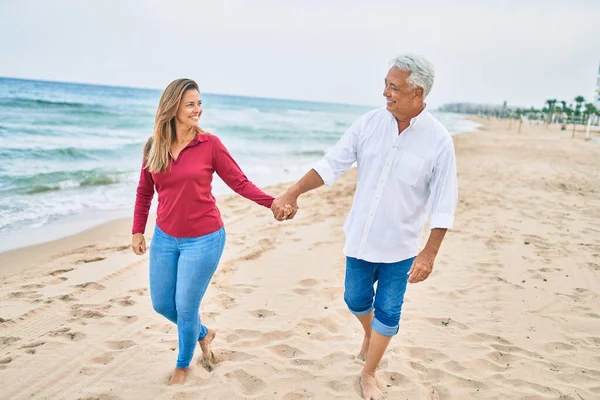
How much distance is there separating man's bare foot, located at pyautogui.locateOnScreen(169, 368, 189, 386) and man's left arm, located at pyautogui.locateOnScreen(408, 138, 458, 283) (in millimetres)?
1645

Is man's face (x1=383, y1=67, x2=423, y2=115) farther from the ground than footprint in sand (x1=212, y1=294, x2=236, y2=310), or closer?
farther from the ground

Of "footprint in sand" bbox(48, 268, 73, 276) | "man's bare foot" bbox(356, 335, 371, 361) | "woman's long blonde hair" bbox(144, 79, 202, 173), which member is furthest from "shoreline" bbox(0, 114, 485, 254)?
"man's bare foot" bbox(356, 335, 371, 361)

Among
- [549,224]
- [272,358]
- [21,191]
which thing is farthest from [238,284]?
[21,191]

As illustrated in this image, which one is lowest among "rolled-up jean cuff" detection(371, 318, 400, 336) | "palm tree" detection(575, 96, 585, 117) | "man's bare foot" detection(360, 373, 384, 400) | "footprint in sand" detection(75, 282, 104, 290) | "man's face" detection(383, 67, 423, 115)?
"footprint in sand" detection(75, 282, 104, 290)

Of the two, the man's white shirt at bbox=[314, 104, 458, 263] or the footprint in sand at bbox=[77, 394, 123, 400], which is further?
the footprint in sand at bbox=[77, 394, 123, 400]

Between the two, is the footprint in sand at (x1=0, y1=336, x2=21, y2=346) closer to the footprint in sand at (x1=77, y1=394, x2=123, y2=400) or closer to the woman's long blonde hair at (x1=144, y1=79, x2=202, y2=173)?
the footprint in sand at (x1=77, y1=394, x2=123, y2=400)

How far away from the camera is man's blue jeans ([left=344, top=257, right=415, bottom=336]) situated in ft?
9.32

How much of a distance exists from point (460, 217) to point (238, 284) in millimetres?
4442

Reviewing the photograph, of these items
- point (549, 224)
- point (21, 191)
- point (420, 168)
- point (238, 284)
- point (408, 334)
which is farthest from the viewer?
point (21, 191)

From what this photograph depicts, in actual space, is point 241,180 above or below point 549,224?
above

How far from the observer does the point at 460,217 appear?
25.4 feet

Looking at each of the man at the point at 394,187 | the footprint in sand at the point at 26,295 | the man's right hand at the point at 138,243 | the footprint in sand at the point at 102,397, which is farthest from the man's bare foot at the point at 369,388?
the footprint in sand at the point at 26,295

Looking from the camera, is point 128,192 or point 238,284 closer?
point 238,284

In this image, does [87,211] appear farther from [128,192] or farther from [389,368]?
[389,368]
